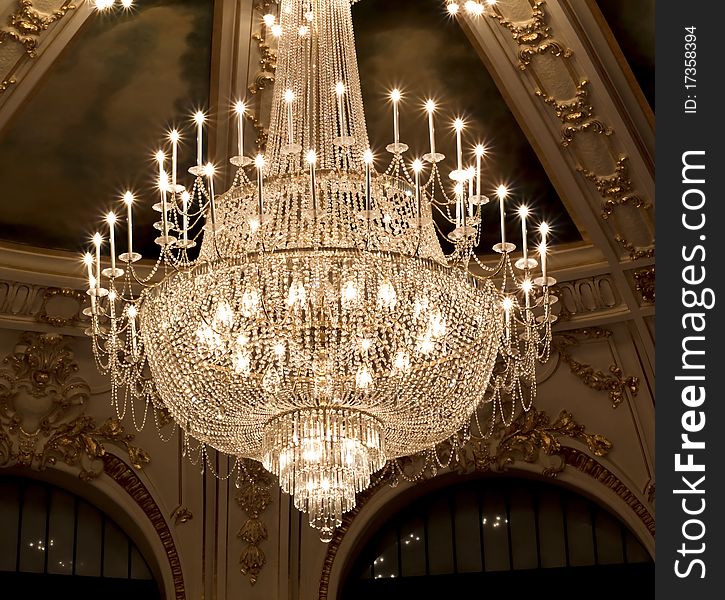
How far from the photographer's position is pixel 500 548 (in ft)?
32.7

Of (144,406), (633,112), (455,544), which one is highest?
(633,112)

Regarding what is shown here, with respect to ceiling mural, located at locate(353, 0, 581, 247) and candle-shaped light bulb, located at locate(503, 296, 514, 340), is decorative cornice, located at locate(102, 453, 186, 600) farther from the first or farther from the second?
candle-shaped light bulb, located at locate(503, 296, 514, 340)

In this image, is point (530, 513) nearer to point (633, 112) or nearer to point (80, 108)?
point (633, 112)

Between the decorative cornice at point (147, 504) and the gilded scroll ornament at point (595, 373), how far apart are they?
2814 millimetres

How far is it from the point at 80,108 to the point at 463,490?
12.4ft

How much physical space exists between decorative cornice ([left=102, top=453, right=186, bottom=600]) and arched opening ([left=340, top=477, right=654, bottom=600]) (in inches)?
44.3

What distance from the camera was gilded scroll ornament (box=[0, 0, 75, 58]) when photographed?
7.39 meters

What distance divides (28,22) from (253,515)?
3737 mm

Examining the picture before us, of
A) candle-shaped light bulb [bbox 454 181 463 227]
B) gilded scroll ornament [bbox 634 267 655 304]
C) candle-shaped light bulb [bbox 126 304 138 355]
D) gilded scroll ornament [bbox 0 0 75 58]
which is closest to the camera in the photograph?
candle-shaped light bulb [bbox 454 181 463 227]

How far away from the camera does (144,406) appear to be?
384 inches

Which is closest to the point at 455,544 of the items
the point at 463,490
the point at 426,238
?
the point at 463,490

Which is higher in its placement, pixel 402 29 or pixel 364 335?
pixel 402 29

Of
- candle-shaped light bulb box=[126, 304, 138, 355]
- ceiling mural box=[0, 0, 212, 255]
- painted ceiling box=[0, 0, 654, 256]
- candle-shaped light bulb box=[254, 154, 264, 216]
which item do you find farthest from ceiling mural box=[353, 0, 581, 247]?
candle-shaped light bulb box=[126, 304, 138, 355]

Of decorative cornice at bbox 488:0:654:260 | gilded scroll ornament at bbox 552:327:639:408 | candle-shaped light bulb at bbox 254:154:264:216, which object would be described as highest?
decorative cornice at bbox 488:0:654:260
